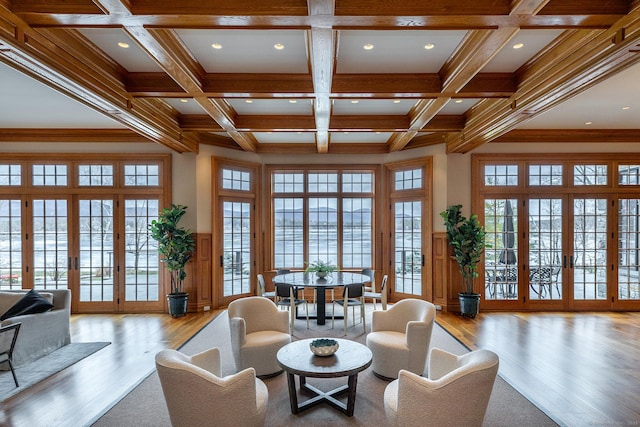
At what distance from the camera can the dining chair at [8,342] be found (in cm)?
334

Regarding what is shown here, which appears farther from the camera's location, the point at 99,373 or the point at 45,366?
the point at 45,366

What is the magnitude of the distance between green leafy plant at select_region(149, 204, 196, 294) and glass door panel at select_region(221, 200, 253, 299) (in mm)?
843

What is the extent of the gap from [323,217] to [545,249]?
179 inches

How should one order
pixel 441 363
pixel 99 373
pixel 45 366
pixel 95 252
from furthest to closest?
pixel 95 252 < pixel 45 366 < pixel 99 373 < pixel 441 363

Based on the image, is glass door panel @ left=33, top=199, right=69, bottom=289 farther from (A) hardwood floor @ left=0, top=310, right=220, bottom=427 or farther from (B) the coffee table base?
(B) the coffee table base

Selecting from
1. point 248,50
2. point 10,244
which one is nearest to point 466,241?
point 248,50

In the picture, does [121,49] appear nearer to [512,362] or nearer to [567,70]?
[567,70]

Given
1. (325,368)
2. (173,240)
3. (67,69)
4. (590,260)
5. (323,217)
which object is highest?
(67,69)

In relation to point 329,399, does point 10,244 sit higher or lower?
higher

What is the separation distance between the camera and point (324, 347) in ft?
9.73

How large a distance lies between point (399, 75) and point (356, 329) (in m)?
3.78

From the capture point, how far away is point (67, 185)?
20.9ft

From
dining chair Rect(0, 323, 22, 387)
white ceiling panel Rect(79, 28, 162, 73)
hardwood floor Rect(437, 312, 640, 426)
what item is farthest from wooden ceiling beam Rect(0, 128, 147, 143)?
hardwood floor Rect(437, 312, 640, 426)

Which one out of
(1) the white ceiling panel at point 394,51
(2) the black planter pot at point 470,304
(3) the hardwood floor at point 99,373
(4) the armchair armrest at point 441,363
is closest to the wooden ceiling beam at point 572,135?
(2) the black planter pot at point 470,304
